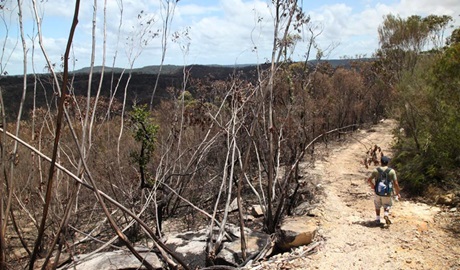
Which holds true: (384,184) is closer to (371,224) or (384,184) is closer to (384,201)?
(384,201)

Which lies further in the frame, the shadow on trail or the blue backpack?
the shadow on trail

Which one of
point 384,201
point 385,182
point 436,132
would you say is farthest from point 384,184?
point 436,132

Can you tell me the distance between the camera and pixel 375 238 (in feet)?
20.8

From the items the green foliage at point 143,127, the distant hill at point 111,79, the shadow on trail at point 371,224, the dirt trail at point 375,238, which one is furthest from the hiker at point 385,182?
the green foliage at point 143,127

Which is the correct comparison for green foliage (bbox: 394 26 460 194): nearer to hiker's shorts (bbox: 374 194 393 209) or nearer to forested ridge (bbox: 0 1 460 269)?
forested ridge (bbox: 0 1 460 269)

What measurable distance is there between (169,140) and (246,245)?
3155mm

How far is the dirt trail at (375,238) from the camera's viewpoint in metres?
5.50

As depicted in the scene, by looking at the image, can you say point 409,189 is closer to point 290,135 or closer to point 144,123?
point 290,135

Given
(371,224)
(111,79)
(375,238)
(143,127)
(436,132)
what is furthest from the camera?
(436,132)

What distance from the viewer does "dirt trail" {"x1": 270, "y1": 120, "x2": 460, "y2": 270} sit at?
550 centimetres

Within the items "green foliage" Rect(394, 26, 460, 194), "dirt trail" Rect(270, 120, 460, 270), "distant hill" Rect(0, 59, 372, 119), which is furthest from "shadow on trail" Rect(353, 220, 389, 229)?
"distant hill" Rect(0, 59, 372, 119)

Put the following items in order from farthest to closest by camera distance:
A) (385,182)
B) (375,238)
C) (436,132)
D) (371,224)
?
(436,132)
(371,224)
(385,182)
(375,238)

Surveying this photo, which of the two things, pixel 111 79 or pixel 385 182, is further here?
pixel 385 182

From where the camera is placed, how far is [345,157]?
1491 centimetres
